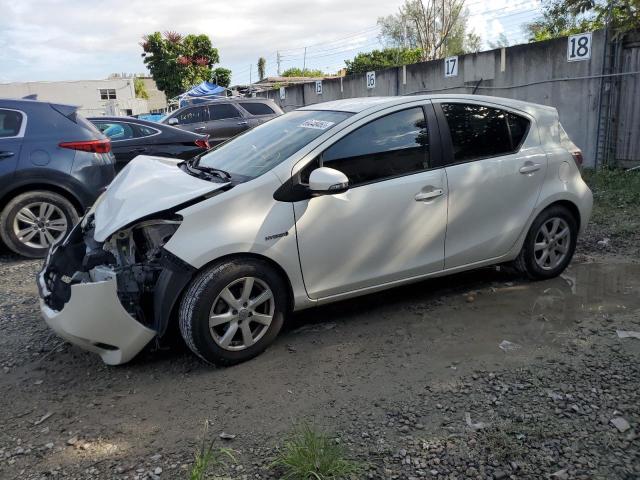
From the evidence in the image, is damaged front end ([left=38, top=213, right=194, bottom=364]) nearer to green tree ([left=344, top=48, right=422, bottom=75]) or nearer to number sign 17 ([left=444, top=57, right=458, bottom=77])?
number sign 17 ([left=444, top=57, right=458, bottom=77])

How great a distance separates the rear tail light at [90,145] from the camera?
20.2 ft

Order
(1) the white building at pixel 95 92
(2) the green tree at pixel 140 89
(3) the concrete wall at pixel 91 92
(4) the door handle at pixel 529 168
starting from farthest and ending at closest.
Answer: (2) the green tree at pixel 140 89, (1) the white building at pixel 95 92, (3) the concrete wall at pixel 91 92, (4) the door handle at pixel 529 168

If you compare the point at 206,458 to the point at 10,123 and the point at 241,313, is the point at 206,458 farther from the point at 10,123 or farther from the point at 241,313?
the point at 10,123

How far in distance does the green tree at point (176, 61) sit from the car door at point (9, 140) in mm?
39154

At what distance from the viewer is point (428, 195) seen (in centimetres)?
407

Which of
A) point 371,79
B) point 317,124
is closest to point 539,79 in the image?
point 371,79

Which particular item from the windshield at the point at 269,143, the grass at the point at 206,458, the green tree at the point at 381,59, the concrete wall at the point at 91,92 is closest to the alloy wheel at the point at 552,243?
the windshield at the point at 269,143

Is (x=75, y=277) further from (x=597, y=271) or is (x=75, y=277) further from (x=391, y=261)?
(x=597, y=271)

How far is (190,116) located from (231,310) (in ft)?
38.1

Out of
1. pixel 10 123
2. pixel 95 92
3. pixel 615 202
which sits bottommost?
pixel 615 202

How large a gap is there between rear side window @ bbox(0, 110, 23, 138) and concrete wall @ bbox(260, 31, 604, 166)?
9070 millimetres

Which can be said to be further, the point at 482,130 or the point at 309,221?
the point at 482,130

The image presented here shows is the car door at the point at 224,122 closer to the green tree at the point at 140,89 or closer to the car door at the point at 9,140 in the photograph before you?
the car door at the point at 9,140

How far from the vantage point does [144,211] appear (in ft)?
11.4
